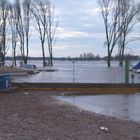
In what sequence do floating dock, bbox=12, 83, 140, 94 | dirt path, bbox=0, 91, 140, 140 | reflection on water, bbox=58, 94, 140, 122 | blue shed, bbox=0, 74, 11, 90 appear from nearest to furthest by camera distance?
dirt path, bbox=0, 91, 140, 140, reflection on water, bbox=58, 94, 140, 122, blue shed, bbox=0, 74, 11, 90, floating dock, bbox=12, 83, 140, 94

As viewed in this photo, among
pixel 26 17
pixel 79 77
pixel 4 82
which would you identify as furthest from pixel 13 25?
pixel 4 82

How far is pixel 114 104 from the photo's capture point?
22.0 m

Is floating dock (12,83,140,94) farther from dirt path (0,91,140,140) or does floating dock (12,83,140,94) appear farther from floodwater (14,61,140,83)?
dirt path (0,91,140,140)

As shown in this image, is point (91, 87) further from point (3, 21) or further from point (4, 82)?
point (3, 21)

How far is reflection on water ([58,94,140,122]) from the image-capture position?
18.2 meters

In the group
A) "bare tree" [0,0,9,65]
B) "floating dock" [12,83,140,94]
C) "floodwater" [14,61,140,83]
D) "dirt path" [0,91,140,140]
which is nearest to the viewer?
"dirt path" [0,91,140,140]

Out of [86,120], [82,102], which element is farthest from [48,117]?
[82,102]

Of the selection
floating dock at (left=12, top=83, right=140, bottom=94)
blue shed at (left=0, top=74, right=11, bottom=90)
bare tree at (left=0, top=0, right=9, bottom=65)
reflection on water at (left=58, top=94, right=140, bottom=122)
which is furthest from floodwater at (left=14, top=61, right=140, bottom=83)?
bare tree at (left=0, top=0, right=9, bottom=65)

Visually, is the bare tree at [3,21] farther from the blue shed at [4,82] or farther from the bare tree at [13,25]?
the blue shed at [4,82]

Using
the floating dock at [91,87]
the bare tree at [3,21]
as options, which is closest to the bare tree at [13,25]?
the bare tree at [3,21]

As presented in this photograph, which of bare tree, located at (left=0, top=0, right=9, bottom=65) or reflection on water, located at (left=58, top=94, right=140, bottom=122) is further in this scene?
bare tree, located at (left=0, top=0, right=9, bottom=65)

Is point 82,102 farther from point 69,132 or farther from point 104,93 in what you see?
point 69,132

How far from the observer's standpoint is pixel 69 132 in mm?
10875

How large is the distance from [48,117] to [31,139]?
4284 mm
